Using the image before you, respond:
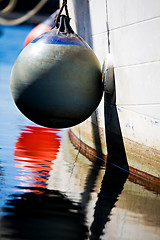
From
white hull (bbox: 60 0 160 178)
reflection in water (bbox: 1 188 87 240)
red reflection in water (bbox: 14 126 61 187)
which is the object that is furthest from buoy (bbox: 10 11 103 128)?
reflection in water (bbox: 1 188 87 240)

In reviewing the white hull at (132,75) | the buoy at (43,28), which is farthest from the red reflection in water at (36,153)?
the buoy at (43,28)

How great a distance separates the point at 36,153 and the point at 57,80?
1824 mm

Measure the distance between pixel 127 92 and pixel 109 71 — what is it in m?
0.40

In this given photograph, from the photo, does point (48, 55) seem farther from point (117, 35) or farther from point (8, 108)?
point (8, 108)

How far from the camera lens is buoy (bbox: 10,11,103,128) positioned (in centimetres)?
489

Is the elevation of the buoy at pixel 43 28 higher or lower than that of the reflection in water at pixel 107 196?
higher

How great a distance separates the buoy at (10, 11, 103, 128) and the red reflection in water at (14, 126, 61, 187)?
1.86 feet

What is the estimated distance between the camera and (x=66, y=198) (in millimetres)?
4312

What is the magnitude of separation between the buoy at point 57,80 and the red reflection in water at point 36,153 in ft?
1.86

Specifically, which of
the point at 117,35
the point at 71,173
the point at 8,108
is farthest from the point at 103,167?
the point at 8,108

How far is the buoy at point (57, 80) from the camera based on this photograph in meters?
4.89

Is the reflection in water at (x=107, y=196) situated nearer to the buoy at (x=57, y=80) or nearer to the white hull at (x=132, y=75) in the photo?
the white hull at (x=132, y=75)

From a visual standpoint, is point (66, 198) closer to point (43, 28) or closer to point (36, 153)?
point (36, 153)

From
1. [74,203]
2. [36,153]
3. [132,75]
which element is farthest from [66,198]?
[36,153]
